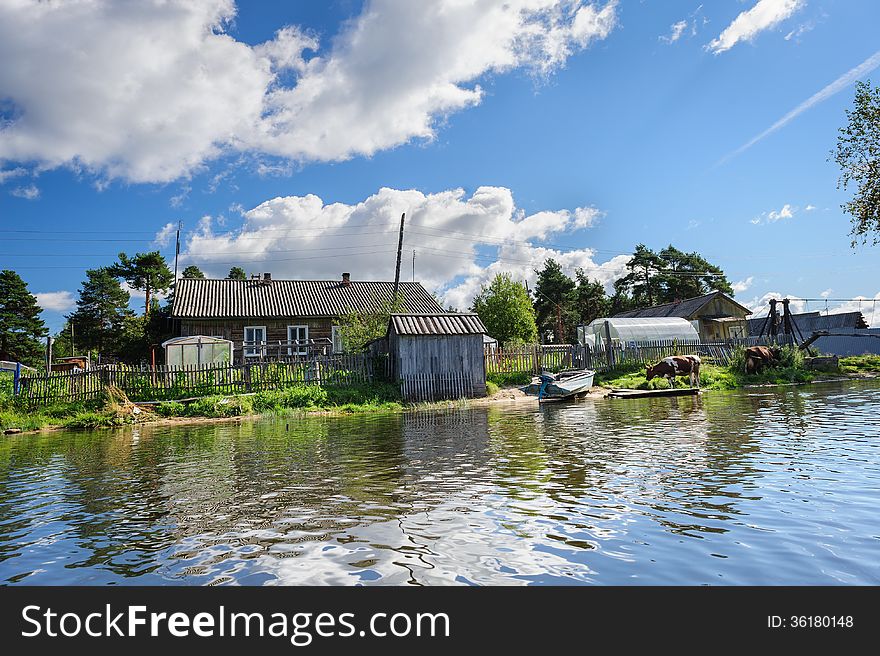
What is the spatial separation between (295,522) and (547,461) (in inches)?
182

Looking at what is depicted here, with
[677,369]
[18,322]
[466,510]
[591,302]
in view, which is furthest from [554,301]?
[466,510]

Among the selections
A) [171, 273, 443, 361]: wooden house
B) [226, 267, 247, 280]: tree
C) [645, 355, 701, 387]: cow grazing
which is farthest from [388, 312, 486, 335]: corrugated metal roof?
[226, 267, 247, 280]: tree

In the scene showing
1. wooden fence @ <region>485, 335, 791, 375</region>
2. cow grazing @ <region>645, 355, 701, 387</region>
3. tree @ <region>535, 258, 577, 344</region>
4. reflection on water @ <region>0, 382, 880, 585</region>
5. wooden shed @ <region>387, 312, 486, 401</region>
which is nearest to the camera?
reflection on water @ <region>0, 382, 880, 585</region>

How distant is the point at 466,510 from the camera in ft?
20.4

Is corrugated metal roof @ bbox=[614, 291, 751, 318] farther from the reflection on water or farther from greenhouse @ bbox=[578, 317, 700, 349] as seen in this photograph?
the reflection on water

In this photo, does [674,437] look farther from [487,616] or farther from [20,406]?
[20,406]

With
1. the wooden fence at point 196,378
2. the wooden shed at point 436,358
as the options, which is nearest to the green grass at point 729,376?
the wooden shed at point 436,358

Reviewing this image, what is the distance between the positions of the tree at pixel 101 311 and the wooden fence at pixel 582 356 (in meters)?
42.9

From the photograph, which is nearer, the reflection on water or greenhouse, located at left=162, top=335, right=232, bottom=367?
the reflection on water

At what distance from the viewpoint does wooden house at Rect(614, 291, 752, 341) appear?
53250 millimetres

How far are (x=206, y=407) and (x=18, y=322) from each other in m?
39.4

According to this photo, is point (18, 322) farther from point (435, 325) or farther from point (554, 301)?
point (554, 301)

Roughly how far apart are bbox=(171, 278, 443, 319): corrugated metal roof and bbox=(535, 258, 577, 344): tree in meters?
22.9

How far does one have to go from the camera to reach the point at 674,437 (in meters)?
11.4
